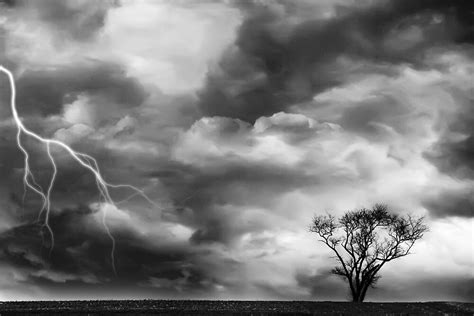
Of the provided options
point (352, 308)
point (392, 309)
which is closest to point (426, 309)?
point (392, 309)

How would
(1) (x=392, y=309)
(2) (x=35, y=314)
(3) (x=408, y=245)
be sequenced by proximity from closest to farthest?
1. (2) (x=35, y=314)
2. (1) (x=392, y=309)
3. (3) (x=408, y=245)

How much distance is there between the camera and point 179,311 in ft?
133

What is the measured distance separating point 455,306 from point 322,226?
1497 cm

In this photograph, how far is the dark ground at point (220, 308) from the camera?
40344 mm

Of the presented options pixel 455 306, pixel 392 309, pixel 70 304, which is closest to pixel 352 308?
pixel 392 309

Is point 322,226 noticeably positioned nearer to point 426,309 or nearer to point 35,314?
A: point 426,309

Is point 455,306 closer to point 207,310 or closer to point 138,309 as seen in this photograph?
point 207,310

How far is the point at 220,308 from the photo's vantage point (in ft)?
135

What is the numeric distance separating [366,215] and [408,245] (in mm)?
4275

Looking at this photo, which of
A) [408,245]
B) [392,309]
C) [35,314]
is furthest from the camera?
[408,245]

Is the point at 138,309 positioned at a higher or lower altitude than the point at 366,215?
lower

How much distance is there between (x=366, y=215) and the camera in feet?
186

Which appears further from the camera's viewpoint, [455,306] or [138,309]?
[455,306]

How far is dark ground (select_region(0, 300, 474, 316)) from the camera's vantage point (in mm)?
40344
